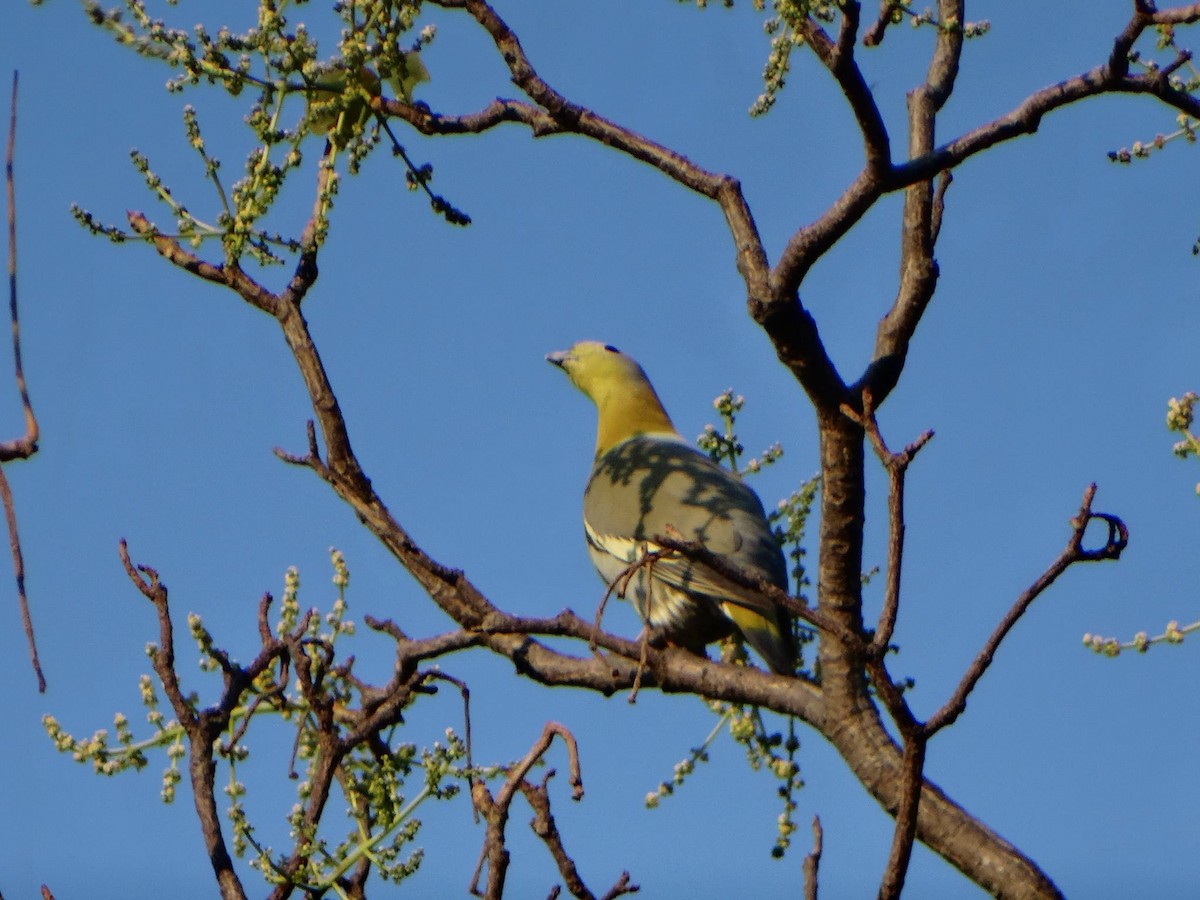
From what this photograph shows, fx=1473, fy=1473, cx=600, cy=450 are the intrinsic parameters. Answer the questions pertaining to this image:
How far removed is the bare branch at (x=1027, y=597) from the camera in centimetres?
172

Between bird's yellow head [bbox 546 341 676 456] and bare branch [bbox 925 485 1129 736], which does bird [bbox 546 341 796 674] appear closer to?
bird's yellow head [bbox 546 341 676 456]

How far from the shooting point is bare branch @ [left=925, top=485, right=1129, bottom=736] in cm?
172

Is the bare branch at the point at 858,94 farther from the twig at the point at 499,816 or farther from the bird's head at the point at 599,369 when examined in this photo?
the bird's head at the point at 599,369

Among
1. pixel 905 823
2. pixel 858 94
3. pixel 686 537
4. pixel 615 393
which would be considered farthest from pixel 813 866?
pixel 615 393

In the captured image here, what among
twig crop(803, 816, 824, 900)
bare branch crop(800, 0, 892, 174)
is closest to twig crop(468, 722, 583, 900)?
twig crop(803, 816, 824, 900)

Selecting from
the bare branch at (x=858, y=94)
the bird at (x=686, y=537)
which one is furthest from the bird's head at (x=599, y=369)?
the bare branch at (x=858, y=94)

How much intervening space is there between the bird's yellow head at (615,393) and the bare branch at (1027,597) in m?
4.69

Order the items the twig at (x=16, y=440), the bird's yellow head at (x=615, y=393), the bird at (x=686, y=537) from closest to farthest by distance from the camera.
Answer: the twig at (x=16, y=440) < the bird at (x=686, y=537) < the bird's yellow head at (x=615, y=393)

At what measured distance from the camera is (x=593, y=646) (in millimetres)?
2424

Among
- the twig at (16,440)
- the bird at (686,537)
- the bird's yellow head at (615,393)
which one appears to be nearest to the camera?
the twig at (16,440)

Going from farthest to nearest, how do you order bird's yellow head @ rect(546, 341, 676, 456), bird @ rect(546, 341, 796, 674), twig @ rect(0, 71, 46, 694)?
1. bird's yellow head @ rect(546, 341, 676, 456)
2. bird @ rect(546, 341, 796, 674)
3. twig @ rect(0, 71, 46, 694)

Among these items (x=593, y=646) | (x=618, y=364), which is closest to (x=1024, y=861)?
(x=593, y=646)

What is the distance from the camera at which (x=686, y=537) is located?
4.88m

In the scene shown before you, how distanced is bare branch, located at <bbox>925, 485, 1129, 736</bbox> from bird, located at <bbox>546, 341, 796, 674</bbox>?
217 cm
